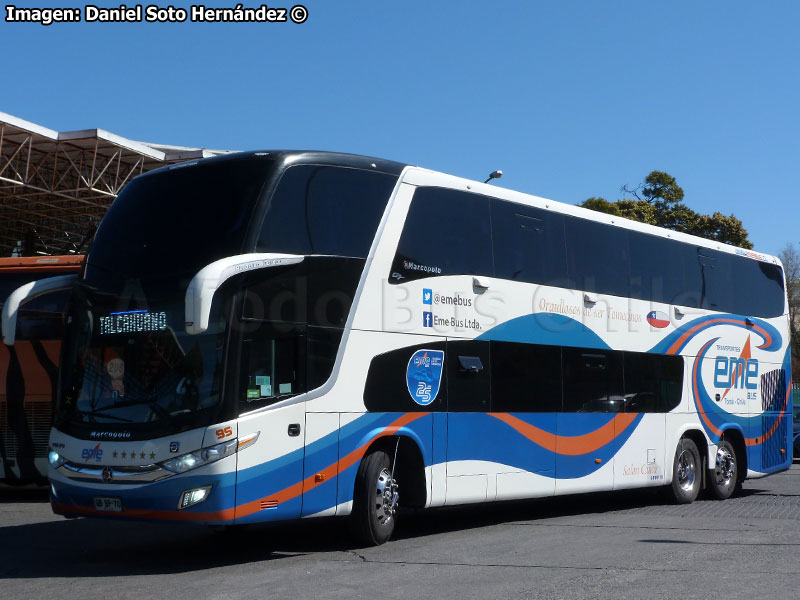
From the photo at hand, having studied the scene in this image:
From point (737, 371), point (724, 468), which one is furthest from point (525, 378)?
point (737, 371)

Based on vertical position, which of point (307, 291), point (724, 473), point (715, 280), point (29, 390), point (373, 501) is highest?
point (715, 280)

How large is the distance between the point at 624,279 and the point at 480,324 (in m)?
3.84

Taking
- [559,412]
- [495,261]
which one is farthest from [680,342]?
[495,261]

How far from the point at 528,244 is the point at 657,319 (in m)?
3.65

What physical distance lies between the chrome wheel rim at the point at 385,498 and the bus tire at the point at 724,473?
8073mm

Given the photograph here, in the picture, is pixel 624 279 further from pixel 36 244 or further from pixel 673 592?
pixel 36 244

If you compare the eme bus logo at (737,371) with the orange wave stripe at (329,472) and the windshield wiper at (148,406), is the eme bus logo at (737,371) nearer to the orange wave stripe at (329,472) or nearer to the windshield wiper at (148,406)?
the orange wave stripe at (329,472)

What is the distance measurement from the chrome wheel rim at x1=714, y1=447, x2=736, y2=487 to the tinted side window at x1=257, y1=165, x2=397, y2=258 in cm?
911

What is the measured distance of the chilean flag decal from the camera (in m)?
16.1

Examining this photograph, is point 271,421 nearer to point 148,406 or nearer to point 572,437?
point 148,406

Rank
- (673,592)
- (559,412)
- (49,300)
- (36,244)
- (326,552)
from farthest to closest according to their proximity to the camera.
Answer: (36,244) → (49,300) → (559,412) → (326,552) → (673,592)

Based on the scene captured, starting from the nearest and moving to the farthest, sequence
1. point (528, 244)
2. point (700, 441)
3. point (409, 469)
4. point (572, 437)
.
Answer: point (409, 469) < point (528, 244) < point (572, 437) < point (700, 441)

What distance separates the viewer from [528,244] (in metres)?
13.7

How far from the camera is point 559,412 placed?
556 inches
